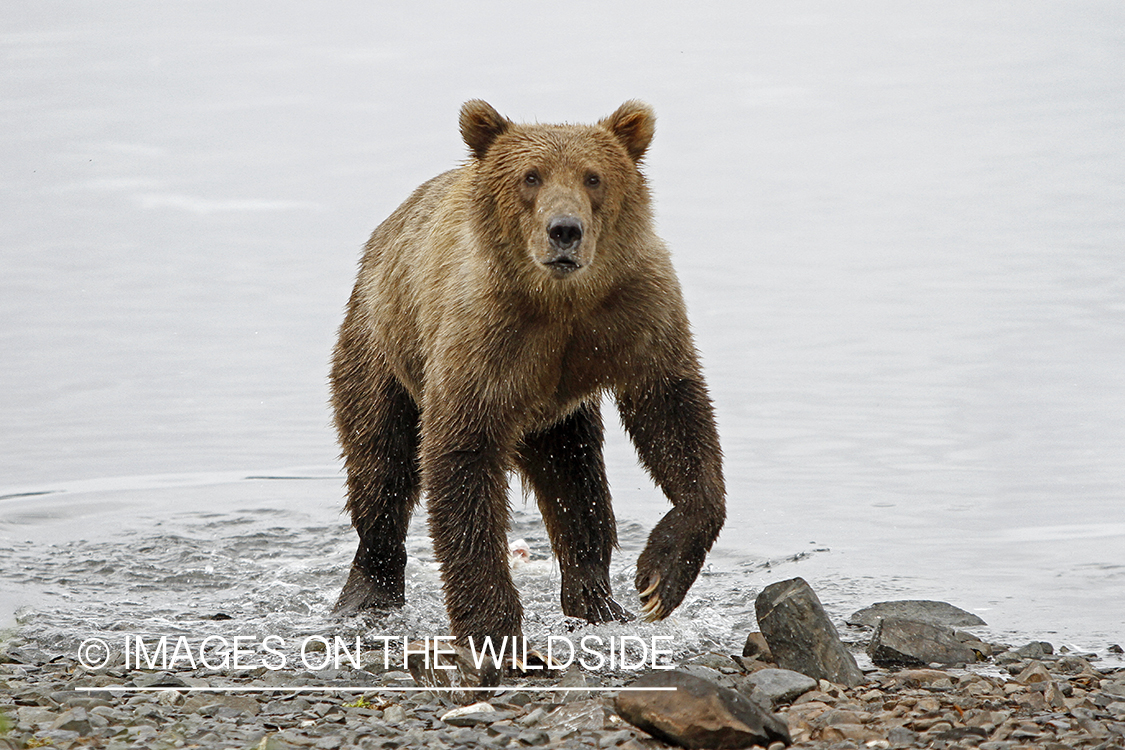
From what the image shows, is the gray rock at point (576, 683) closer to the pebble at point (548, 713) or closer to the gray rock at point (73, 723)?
the pebble at point (548, 713)

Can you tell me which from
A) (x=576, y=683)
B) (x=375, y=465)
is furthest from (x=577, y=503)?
(x=576, y=683)

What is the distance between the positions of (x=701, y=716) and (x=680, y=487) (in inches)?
74.8

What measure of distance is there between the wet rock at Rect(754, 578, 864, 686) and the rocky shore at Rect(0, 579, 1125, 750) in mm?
80

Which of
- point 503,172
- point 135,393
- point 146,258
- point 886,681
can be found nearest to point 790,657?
point 886,681

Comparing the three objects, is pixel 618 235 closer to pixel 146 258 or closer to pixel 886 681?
pixel 886 681

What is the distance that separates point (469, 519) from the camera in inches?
269

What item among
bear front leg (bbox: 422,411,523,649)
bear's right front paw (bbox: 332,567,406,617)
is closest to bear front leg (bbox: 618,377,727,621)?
bear front leg (bbox: 422,411,523,649)

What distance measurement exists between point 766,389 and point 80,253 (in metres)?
9.67

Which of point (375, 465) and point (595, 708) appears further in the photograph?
point (375, 465)

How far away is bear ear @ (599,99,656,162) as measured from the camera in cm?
690

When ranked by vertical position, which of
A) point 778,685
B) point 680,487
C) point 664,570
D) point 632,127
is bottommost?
point 778,685

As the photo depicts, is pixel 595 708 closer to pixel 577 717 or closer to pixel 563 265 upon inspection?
pixel 577 717

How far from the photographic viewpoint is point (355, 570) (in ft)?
Answer: 28.6

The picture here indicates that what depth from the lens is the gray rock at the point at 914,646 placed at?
6.93m
